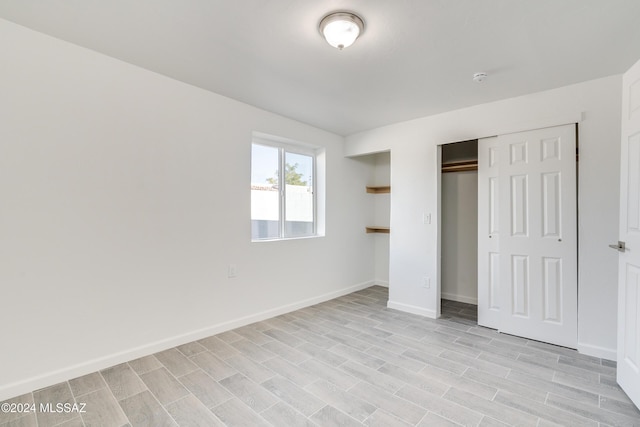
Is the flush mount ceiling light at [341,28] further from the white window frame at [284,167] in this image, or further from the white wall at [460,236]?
the white wall at [460,236]

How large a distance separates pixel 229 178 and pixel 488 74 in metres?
2.59

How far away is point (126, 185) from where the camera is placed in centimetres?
243

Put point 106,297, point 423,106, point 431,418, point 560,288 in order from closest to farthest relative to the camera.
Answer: point 431,418 → point 106,297 → point 560,288 → point 423,106

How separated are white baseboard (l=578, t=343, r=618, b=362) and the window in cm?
308

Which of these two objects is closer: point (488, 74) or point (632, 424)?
point (632, 424)

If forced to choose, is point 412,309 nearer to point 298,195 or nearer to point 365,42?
point 298,195

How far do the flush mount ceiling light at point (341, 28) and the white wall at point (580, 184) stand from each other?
1.61 m

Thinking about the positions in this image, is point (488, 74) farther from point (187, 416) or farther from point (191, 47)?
point (187, 416)

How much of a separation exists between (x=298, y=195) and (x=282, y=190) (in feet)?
0.99

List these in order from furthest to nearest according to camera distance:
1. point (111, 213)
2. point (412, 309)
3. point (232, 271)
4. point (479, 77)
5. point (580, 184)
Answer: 1. point (412, 309)
2. point (232, 271)
3. point (580, 184)
4. point (479, 77)
5. point (111, 213)

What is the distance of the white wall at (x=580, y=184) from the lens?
2523 mm

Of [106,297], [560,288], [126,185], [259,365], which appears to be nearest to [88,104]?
[126,185]

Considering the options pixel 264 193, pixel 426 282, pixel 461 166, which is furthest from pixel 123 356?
pixel 461 166

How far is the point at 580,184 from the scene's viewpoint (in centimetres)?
264
